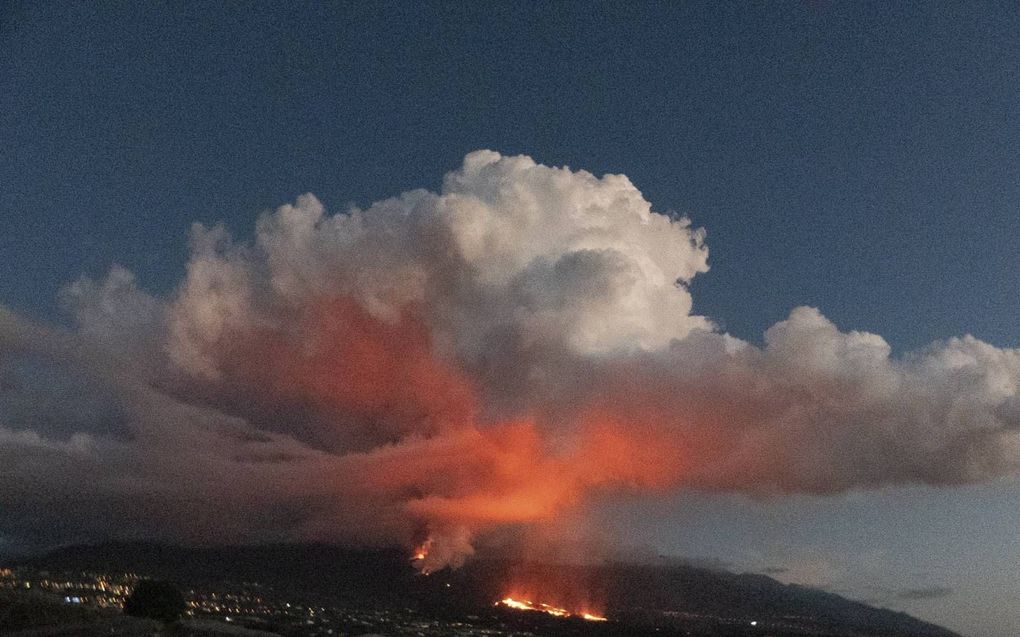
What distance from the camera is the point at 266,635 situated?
175 m

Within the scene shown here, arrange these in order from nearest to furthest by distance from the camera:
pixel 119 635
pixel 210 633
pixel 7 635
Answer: pixel 7 635 → pixel 119 635 → pixel 210 633

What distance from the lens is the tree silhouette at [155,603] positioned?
170250 mm

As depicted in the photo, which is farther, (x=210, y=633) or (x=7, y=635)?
(x=210, y=633)

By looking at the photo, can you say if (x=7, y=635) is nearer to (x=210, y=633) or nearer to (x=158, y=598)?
(x=210, y=633)

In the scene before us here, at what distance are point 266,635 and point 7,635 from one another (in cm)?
5947

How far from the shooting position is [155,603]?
172 meters

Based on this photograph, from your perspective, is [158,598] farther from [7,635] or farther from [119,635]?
[7,635]

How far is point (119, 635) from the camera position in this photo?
137500 mm

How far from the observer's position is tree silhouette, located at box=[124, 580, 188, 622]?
17025 centimetres

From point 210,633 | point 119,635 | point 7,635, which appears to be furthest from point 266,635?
point 7,635

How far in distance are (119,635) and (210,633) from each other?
72.4ft

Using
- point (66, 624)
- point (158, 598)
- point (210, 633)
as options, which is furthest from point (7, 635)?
point (158, 598)

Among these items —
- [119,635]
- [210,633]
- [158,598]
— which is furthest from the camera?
[158,598]

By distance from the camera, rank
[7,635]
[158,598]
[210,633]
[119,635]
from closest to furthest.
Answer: [7,635]
[119,635]
[210,633]
[158,598]
